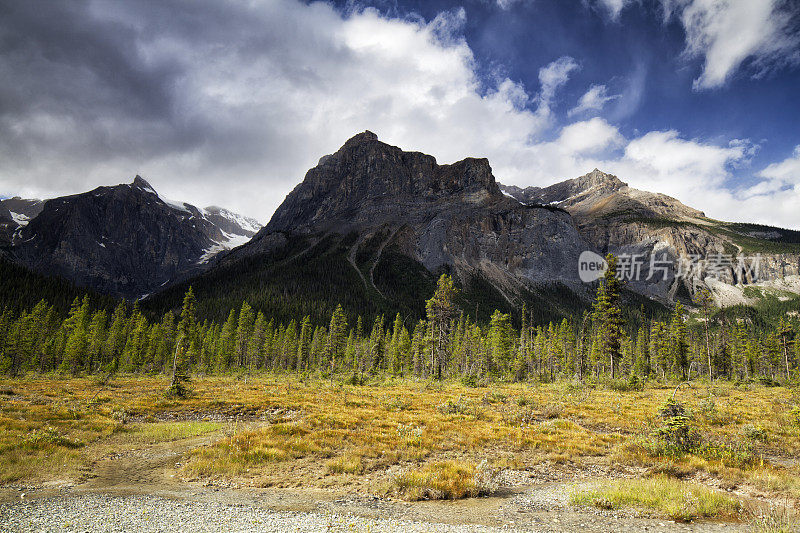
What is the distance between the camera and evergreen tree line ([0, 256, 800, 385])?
189 feet

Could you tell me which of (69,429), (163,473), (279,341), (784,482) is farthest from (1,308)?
(784,482)

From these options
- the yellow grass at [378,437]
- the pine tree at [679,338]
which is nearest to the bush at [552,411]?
the yellow grass at [378,437]

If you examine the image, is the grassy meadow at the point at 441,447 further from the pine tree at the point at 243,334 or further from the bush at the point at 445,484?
the pine tree at the point at 243,334

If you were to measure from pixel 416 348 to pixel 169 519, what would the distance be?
6975 centimetres

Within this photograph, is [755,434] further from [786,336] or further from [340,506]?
[786,336]

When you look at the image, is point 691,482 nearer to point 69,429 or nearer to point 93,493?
point 93,493

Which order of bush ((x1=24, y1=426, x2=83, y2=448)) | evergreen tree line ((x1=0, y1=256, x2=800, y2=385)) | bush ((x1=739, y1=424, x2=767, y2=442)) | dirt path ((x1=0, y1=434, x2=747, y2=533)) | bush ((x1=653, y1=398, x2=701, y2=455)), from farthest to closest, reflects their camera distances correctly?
1. evergreen tree line ((x1=0, y1=256, x2=800, y2=385))
2. bush ((x1=739, y1=424, x2=767, y2=442))
3. bush ((x1=24, y1=426, x2=83, y2=448))
4. bush ((x1=653, y1=398, x2=701, y2=455))
5. dirt path ((x1=0, y1=434, x2=747, y2=533))

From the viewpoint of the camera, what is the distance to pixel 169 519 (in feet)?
26.4

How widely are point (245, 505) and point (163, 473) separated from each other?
539 cm

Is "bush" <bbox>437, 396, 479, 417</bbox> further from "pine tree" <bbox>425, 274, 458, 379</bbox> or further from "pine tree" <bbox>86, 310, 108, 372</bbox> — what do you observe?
"pine tree" <bbox>86, 310, 108, 372</bbox>

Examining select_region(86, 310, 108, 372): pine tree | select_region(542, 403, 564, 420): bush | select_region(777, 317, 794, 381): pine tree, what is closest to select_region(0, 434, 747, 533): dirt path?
select_region(542, 403, 564, 420): bush

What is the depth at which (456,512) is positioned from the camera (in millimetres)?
8977

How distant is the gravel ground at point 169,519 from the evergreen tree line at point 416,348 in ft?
123

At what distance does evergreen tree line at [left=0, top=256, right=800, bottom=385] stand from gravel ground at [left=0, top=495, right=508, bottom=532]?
3764cm
